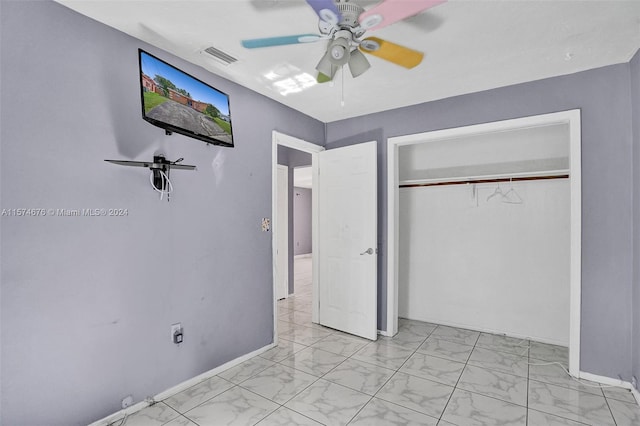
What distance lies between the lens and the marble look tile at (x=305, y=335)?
3.49 metres

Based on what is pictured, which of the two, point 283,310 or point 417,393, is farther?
point 283,310

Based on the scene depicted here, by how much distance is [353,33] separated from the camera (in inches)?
71.6

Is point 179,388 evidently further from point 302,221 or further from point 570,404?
point 302,221

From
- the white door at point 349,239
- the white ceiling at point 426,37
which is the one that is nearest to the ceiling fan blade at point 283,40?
the white ceiling at point 426,37

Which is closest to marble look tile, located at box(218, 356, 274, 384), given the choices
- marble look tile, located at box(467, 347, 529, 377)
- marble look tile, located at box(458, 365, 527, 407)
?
marble look tile, located at box(458, 365, 527, 407)

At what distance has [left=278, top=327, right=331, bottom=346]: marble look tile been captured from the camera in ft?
11.4

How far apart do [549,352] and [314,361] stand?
2387 mm

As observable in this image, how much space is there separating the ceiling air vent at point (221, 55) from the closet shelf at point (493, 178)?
103 inches

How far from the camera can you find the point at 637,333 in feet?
7.82

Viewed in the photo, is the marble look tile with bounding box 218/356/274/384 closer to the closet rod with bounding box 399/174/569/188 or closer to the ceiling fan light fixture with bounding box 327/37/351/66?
the ceiling fan light fixture with bounding box 327/37/351/66

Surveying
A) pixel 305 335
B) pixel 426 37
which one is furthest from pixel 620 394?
pixel 426 37

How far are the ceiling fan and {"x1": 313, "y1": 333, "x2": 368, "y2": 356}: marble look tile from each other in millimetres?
2606

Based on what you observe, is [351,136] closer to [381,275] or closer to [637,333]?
[381,275]

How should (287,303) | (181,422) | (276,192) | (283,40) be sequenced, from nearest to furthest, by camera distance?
(283,40) < (181,422) < (276,192) < (287,303)
